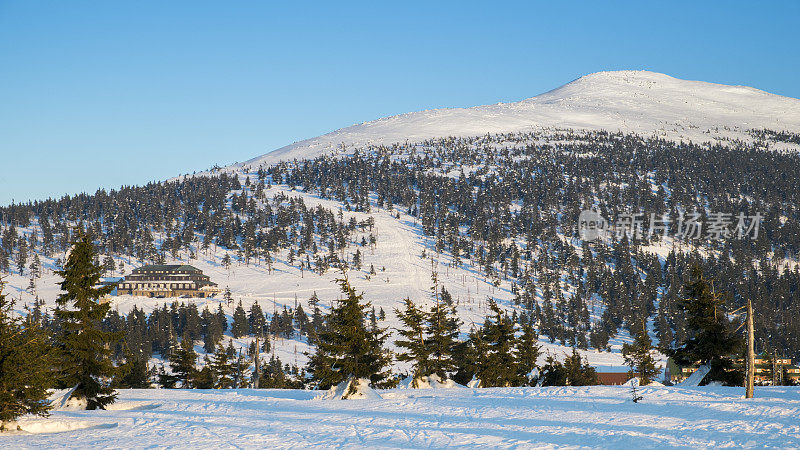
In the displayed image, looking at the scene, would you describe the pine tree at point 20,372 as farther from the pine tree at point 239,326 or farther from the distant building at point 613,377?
the pine tree at point 239,326

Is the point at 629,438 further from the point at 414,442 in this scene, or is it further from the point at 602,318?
the point at 602,318

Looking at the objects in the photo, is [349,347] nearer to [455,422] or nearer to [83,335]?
[455,422]

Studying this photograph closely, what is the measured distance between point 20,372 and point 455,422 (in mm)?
14729

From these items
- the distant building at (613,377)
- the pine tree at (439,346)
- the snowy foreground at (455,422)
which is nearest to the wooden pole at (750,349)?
the snowy foreground at (455,422)

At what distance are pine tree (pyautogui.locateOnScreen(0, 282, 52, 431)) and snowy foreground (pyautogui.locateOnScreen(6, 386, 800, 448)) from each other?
37.5 inches

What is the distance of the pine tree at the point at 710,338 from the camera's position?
3550 cm

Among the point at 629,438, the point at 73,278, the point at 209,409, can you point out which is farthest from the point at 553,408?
the point at 73,278

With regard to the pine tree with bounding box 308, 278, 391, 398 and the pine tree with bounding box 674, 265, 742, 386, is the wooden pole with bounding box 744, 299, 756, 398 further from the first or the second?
the pine tree with bounding box 308, 278, 391, 398

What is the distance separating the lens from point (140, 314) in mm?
141250

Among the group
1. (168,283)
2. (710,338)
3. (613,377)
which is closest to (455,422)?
(710,338)

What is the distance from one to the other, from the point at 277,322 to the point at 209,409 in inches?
4819

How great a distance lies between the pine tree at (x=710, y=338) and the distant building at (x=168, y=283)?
16858cm

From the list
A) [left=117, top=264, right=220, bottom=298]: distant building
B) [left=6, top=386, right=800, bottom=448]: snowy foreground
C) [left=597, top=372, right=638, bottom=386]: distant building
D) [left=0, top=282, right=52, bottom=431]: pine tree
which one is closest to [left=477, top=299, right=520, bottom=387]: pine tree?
[left=6, top=386, right=800, bottom=448]: snowy foreground

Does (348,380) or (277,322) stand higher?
(348,380)
